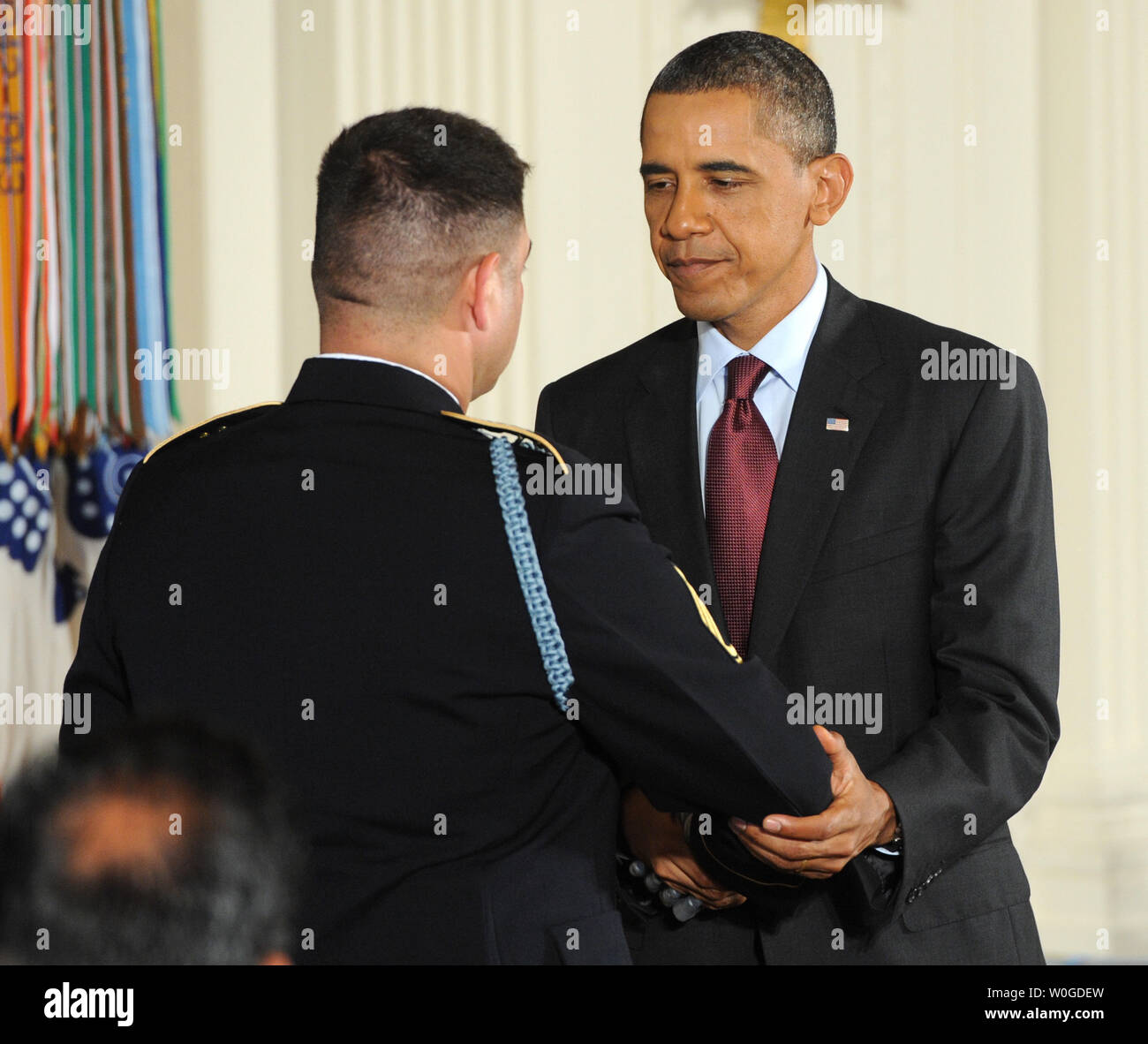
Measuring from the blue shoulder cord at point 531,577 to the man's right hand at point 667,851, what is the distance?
487 mm

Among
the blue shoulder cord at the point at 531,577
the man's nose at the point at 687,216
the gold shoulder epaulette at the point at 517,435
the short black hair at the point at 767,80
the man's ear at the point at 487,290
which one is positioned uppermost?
the short black hair at the point at 767,80

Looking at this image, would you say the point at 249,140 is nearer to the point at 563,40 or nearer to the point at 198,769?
the point at 563,40

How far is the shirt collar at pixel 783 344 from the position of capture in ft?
6.95

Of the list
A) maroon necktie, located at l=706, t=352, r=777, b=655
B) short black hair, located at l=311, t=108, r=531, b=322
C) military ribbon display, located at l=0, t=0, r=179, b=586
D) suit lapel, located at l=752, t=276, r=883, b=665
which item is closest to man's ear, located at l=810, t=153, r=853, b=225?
suit lapel, located at l=752, t=276, r=883, b=665

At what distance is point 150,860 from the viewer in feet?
3.04

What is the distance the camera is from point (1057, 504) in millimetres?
4285

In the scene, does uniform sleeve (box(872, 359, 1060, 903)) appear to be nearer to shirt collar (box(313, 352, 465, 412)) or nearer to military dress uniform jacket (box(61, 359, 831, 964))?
military dress uniform jacket (box(61, 359, 831, 964))

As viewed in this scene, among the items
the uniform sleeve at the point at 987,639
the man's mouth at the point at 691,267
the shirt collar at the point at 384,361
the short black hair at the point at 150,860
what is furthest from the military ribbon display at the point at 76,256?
the short black hair at the point at 150,860

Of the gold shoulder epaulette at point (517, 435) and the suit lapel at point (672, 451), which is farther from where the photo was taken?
the suit lapel at point (672, 451)

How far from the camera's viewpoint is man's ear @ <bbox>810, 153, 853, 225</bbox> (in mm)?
2148

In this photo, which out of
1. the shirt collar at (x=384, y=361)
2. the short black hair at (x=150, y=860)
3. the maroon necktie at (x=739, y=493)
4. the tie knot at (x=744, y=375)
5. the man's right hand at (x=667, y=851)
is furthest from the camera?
the tie knot at (x=744, y=375)

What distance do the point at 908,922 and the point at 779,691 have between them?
22.7 inches

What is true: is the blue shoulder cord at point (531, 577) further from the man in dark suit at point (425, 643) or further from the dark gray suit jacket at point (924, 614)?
the dark gray suit jacket at point (924, 614)

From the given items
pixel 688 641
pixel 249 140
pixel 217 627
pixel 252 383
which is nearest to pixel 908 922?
pixel 688 641
